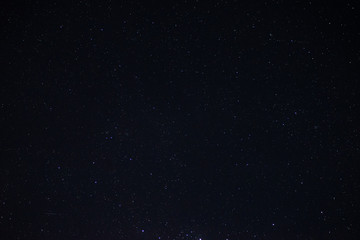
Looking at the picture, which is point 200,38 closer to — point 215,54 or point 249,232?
point 215,54

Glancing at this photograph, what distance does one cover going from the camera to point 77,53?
0.64 meters

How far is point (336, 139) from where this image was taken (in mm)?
603

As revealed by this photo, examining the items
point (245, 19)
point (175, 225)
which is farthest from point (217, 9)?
point (175, 225)

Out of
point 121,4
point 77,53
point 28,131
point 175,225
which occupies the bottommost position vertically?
point 175,225

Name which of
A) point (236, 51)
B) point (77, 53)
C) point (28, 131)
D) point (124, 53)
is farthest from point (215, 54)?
point (28, 131)

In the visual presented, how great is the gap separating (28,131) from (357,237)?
78cm

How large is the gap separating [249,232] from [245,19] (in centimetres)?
48

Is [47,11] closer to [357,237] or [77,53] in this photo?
[77,53]

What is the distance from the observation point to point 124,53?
630 mm

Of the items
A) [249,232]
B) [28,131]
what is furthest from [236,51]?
[28,131]

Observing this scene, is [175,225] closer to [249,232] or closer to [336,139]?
[249,232]

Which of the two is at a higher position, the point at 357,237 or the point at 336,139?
the point at 336,139

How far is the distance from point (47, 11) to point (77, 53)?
0.12 meters

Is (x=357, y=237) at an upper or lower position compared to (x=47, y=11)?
lower
